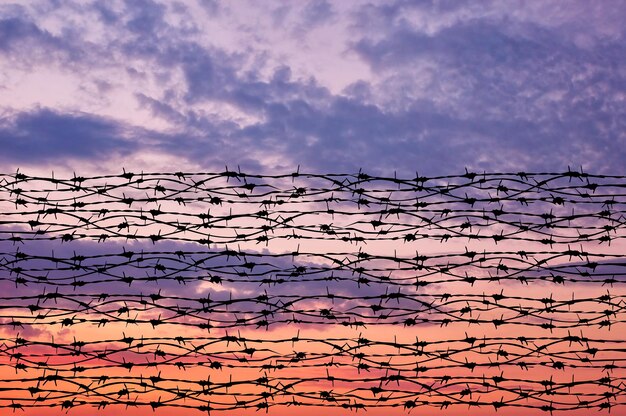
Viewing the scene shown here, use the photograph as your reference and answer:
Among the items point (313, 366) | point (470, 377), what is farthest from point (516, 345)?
point (313, 366)

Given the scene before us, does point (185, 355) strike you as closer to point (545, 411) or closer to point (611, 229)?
point (545, 411)

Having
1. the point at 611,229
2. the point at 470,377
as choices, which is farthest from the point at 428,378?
the point at 611,229

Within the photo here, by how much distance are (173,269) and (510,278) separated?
2738mm

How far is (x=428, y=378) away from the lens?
239 inches

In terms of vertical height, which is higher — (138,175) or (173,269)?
(138,175)

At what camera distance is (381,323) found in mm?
6012

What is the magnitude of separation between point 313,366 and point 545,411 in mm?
1910

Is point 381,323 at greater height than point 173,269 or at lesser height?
lesser

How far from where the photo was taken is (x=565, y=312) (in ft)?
20.1

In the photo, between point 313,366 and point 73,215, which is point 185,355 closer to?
point 313,366

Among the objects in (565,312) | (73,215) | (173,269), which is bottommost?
(565,312)

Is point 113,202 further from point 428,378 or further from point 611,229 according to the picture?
point 611,229

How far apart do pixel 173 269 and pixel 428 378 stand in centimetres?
223

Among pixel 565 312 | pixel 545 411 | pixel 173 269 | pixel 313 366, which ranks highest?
pixel 173 269
